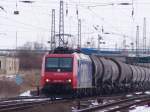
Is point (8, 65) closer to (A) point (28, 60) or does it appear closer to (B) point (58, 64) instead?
(A) point (28, 60)

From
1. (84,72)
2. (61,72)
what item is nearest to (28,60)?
(84,72)

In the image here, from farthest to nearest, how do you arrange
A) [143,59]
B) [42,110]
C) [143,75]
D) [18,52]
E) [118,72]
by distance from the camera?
[18,52] < [143,59] < [143,75] < [118,72] < [42,110]

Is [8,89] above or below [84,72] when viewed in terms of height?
below

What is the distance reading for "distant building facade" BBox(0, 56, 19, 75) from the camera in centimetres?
9494

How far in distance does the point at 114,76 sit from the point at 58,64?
1535 cm

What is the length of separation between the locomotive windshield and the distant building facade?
61172mm

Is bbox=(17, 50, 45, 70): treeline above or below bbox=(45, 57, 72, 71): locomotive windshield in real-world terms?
below

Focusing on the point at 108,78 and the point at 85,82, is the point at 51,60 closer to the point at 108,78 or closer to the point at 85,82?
the point at 85,82

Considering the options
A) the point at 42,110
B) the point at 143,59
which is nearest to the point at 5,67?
the point at 143,59

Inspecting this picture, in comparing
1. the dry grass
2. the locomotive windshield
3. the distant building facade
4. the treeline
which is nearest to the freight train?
the locomotive windshield

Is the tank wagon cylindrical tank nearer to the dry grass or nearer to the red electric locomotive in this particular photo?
the red electric locomotive

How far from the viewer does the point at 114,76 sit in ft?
156

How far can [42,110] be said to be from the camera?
68.4 feet

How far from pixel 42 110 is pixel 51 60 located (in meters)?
12.3
